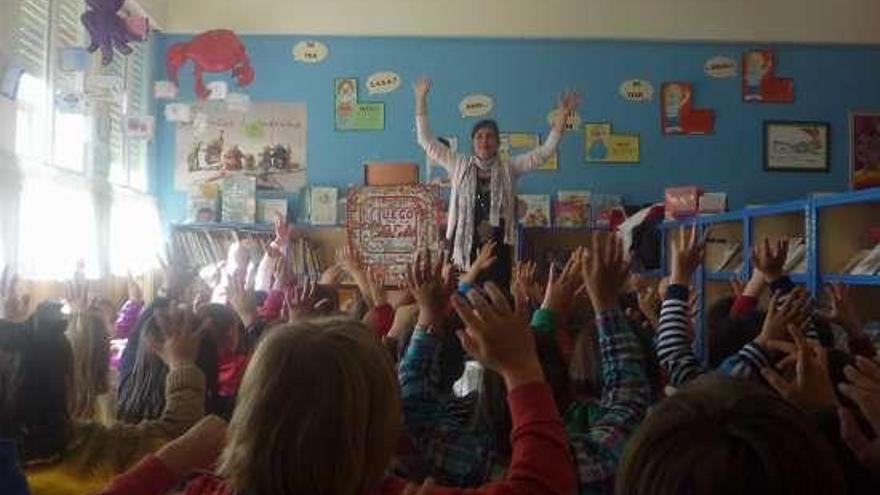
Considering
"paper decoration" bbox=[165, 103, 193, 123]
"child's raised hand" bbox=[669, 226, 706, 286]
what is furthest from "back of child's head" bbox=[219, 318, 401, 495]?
"paper decoration" bbox=[165, 103, 193, 123]

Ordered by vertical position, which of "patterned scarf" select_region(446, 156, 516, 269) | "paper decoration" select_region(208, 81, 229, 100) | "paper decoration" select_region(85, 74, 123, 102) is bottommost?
Answer: "patterned scarf" select_region(446, 156, 516, 269)

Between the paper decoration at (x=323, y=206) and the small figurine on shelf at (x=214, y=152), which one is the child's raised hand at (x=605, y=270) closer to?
the paper decoration at (x=323, y=206)

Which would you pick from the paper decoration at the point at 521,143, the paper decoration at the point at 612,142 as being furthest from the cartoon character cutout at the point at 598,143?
the paper decoration at the point at 521,143

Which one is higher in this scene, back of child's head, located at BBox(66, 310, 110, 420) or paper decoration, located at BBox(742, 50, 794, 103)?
paper decoration, located at BBox(742, 50, 794, 103)

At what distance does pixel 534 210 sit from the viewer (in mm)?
6902

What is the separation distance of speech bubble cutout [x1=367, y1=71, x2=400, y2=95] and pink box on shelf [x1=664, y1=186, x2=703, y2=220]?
7.24ft

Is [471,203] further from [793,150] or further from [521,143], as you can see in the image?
[793,150]

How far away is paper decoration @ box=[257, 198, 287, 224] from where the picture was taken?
6.85m

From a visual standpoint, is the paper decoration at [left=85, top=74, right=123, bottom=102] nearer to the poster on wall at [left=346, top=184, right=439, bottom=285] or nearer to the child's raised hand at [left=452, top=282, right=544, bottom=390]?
the poster on wall at [left=346, top=184, right=439, bottom=285]

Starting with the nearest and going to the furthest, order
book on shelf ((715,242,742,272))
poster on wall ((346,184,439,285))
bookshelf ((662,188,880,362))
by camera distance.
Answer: bookshelf ((662,188,880,362)), poster on wall ((346,184,439,285)), book on shelf ((715,242,742,272))

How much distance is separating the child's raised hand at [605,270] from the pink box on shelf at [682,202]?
16.6 feet

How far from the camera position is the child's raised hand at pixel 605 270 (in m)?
1.59

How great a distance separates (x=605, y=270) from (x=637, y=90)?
575 cm

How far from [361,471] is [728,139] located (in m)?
6.60
